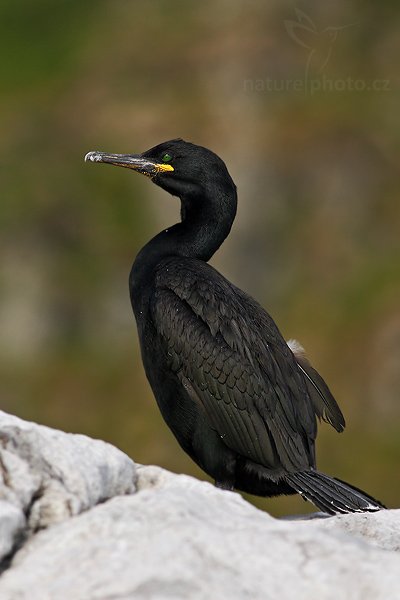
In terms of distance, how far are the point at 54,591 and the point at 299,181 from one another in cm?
2516

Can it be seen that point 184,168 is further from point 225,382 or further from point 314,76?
point 314,76

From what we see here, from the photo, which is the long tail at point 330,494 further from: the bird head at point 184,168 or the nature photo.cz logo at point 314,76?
the nature photo.cz logo at point 314,76

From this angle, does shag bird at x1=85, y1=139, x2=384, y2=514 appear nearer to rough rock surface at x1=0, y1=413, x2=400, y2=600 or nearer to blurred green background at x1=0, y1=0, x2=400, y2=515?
rough rock surface at x1=0, y1=413, x2=400, y2=600

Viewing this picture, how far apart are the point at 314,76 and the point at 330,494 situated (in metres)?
23.7

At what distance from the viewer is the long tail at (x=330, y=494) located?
29.1 feet

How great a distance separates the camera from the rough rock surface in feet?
17.0

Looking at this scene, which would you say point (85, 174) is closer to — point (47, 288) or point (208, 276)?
point (47, 288)

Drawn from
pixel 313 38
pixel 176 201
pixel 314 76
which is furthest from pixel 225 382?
pixel 313 38

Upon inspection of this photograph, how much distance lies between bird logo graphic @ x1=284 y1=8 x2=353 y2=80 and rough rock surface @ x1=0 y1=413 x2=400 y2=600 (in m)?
26.5

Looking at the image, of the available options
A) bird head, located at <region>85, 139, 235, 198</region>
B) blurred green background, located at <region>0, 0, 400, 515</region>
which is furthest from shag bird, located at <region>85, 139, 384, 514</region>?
blurred green background, located at <region>0, 0, 400, 515</region>

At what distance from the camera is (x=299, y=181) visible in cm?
2992

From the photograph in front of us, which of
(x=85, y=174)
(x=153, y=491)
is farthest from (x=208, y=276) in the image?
(x=85, y=174)

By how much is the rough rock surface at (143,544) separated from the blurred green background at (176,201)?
→ 54.5ft

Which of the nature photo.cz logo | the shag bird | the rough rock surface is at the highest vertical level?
the nature photo.cz logo
